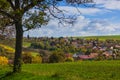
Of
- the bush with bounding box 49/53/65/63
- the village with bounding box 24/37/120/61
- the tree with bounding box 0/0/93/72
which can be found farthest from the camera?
the village with bounding box 24/37/120/61

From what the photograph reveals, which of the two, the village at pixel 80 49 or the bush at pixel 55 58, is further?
the village at pixel 80 49

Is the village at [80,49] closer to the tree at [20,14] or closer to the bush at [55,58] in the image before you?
the bush at [55,58]

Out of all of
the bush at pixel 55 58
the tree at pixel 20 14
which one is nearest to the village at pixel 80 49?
the bush at pixel 55 58

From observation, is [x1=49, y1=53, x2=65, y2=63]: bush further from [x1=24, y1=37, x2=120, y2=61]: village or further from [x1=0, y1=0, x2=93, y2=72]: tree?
[x1=0, y1=0, x2=93, y2=72]: tree

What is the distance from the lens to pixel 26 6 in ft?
91.3

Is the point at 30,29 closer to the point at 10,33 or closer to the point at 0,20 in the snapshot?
the point at 0,20

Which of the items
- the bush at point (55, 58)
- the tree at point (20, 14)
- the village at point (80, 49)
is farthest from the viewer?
the village at point (80, 49)

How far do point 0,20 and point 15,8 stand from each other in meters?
2.06

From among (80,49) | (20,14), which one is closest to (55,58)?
(20,14)

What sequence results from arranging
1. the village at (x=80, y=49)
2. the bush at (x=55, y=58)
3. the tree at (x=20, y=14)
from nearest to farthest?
1. the tree at (x=20, y=14)
2. the bush at (x=55, y=58)
3. the village at (x=80, y=49)

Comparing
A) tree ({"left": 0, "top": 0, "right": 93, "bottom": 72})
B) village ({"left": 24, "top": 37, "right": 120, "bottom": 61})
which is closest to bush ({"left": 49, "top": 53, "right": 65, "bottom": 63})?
village ({"left": 24, "top": 37, "right": 120, "bottom": 61})

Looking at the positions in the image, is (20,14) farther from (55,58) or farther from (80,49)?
(80,49)

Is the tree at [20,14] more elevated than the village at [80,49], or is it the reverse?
the tree at [20,14]

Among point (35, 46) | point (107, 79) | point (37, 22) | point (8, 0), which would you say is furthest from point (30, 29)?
point (35, 46)
